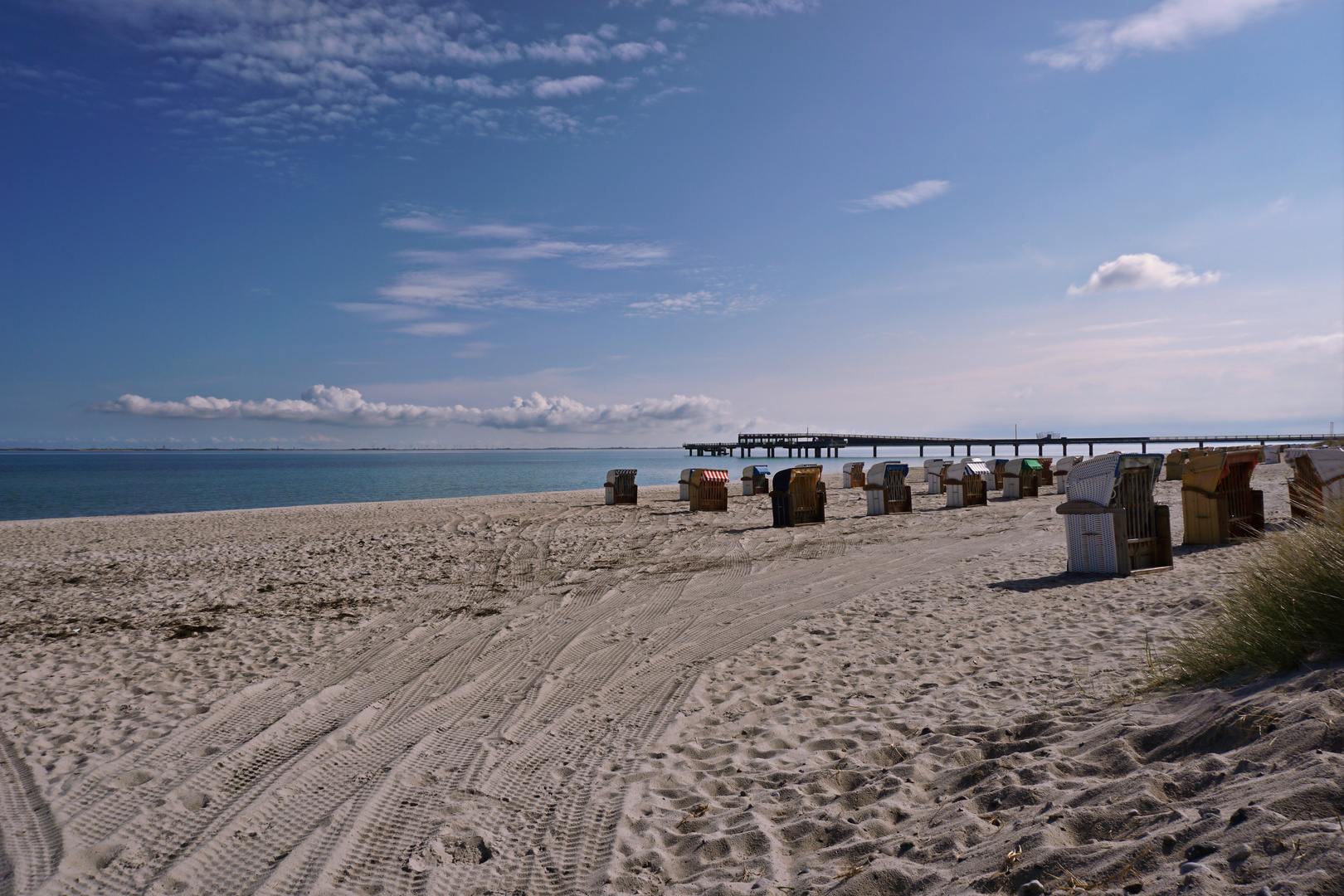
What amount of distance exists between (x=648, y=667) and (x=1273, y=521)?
12217 millimetres

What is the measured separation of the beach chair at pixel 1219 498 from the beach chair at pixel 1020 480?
1124 cm

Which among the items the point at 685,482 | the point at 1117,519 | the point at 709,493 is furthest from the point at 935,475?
the point at 1117,519

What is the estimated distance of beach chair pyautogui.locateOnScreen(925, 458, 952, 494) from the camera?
22828 mm

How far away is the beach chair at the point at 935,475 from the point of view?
22.8m

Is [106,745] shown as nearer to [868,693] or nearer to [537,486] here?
[868,693]

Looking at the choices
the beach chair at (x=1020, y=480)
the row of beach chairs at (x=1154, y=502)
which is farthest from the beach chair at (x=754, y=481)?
the row of beach chairs at (x=1154, y=502)

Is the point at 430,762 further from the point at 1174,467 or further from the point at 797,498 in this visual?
the point at 1174,467

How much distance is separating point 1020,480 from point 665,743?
69.6 feet

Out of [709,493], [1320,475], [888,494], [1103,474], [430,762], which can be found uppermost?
[1103,474]

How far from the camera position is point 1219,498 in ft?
32.9

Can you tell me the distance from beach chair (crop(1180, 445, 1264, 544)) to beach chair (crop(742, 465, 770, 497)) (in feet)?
50.0

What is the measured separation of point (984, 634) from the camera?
6.00m

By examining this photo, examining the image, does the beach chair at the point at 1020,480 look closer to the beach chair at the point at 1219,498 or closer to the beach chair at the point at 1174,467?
the beach chair at the point at 1174,467

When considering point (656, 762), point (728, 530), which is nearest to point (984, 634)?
point (656, 762)
